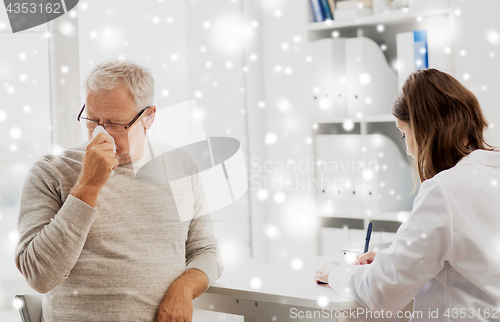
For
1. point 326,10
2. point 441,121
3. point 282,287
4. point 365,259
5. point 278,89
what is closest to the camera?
point 441,121

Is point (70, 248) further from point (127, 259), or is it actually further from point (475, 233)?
point (475, 233)

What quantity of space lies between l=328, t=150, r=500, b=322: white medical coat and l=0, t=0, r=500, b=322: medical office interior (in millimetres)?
419

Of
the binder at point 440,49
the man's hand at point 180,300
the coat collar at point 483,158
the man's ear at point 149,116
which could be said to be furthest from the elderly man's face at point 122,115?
the binder at point 440,49

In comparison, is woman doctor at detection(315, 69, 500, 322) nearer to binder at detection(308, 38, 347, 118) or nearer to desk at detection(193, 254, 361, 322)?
desk at detection(193, 254, 361, 322)

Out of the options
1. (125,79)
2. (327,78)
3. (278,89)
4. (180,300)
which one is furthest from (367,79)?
(180,300)

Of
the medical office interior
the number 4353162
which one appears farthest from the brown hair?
the number 4353162

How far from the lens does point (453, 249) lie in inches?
40.5

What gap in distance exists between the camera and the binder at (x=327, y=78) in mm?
1919

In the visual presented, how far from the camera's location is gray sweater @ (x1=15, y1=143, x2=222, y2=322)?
3.53 feet

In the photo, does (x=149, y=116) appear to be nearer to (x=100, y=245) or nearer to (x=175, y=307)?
(x=100, y=245)

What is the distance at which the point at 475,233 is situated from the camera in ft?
3.33

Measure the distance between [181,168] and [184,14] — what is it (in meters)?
1.02

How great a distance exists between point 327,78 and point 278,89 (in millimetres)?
415

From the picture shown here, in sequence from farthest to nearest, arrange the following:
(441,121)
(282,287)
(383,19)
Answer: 1. (383,19)
2. (282,287)
3. (441,121)
